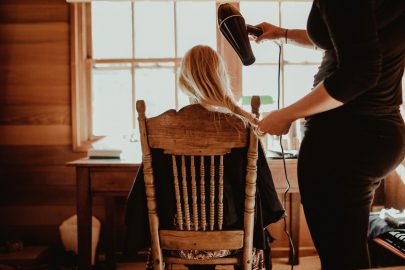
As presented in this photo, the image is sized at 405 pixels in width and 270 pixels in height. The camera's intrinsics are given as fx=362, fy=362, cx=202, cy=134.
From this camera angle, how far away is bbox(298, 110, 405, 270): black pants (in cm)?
75

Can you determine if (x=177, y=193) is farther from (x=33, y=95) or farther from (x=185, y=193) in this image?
(x=33, y=95)

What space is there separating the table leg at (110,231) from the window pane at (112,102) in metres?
0.51

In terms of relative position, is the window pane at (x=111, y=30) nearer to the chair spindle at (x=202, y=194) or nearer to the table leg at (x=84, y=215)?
the table leg at (x=84, y=215)

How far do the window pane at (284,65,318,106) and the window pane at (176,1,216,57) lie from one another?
0.60 metres

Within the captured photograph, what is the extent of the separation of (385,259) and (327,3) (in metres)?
1.43

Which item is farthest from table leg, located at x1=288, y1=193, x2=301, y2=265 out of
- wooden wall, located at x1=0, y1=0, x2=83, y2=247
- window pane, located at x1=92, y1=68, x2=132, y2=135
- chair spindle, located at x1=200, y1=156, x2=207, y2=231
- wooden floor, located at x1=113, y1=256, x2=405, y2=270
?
wooden wall, located at x1=0, y1=0, x2=83, y2=247

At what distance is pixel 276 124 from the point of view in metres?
0.83

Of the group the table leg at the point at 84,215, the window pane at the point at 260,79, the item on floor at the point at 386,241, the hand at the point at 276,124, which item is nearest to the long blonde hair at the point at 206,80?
the hand at the point at 276,124

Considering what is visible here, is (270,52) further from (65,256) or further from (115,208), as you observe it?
(65,256)

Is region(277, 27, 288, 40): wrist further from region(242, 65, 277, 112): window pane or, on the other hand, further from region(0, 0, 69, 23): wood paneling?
region(0, 0, 69, 23): wood paneling

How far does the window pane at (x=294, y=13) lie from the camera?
8.51 feet

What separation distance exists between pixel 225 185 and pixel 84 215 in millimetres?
931

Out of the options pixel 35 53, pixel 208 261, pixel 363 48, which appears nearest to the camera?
pixel 363 48

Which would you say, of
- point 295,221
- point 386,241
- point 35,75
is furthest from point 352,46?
point 35,75
